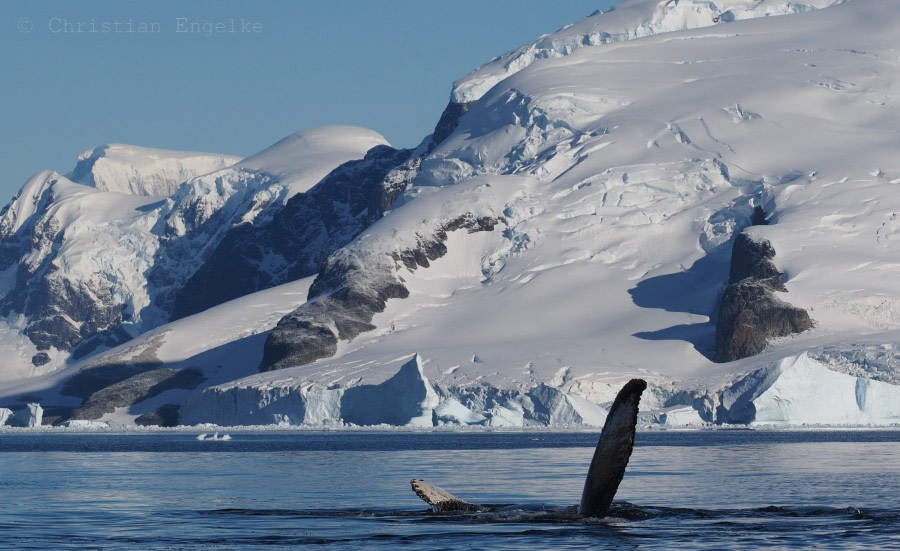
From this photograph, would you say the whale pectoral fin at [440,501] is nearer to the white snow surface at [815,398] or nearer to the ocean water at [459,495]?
the ocean water at [459,495]

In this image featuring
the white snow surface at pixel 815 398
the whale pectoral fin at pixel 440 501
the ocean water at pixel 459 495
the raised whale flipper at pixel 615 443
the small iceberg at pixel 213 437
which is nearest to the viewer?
the raised whale flipper at pixel 615 443

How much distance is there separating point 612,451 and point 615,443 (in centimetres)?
31

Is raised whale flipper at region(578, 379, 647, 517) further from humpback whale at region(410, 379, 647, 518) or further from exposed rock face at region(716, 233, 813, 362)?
exposed rock face at region(716, 233, 813, 362)

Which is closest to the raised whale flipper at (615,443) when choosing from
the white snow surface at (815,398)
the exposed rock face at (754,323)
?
the white snow surface at (815,398)

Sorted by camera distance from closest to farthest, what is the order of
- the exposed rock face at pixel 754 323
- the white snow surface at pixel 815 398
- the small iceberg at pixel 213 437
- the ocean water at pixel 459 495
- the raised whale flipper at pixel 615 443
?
the raised whale flipper at pixel 615 443, the ocean water at pixel 459 495, the small iceberg at pixel 213 437, the white snow surface at pixel 815 398, the exposed rock face at pixel 754 323

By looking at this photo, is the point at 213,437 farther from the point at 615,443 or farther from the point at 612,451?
the point at 615,443

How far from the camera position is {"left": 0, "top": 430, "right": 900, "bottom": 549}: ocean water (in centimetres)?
4000

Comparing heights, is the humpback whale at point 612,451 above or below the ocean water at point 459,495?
above

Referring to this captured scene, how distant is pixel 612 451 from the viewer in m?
36.4

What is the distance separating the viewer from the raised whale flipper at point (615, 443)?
115ft

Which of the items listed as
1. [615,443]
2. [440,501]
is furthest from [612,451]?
[440,501]

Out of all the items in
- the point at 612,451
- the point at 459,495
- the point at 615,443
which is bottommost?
the point at 459,495

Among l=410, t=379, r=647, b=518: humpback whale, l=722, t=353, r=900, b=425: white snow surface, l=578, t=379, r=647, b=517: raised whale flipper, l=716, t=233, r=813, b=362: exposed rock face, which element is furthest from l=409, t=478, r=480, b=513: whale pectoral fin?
l=716, t=233, r=813, b=362: exposed rock face

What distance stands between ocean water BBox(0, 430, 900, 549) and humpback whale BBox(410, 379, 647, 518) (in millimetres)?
865
